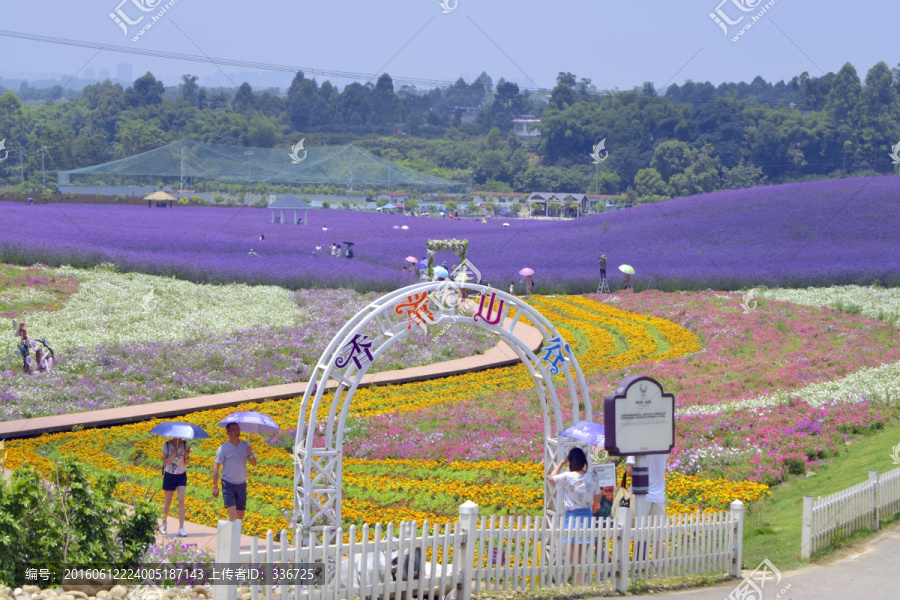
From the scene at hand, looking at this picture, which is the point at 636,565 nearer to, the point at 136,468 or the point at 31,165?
the point at 136,468

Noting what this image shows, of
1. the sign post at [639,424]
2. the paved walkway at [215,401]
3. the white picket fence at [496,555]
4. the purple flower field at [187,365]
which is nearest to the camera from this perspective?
the white picket fence at [496,555]

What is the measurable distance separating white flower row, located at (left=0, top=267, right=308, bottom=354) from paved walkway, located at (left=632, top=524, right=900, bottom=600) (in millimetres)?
18317

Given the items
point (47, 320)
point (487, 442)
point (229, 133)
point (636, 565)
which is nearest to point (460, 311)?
point (636, 565)

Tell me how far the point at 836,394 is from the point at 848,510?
28.6ft

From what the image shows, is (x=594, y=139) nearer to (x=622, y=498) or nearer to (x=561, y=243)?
(x=561, y=243)

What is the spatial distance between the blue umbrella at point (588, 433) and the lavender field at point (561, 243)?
2618 cm

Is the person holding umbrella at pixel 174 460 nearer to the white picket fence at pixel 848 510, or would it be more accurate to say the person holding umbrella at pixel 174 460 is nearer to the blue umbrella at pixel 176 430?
the blue umbrella at pixel 176 430

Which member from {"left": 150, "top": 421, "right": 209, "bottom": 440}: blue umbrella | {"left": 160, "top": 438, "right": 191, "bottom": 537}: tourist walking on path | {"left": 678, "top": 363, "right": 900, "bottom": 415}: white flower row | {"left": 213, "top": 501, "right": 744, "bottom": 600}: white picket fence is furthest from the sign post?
{"left": 678, "top": 363, "right": 900, "bottom": 415}: white flower row

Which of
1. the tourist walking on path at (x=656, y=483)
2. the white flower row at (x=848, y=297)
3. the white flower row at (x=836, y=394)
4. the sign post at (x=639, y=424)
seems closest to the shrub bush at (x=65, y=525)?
the sign post at (x=639, y=424)

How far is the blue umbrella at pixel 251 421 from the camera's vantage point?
12.9 metres

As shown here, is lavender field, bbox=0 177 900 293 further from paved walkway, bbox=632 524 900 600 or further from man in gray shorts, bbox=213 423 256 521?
paved walkway, bbox=632 524 900 600

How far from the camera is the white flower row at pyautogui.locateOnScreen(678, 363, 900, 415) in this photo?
66.5 ft

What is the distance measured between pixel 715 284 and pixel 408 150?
300 ft

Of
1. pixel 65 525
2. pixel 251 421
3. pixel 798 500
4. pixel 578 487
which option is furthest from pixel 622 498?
pixel 65 525
